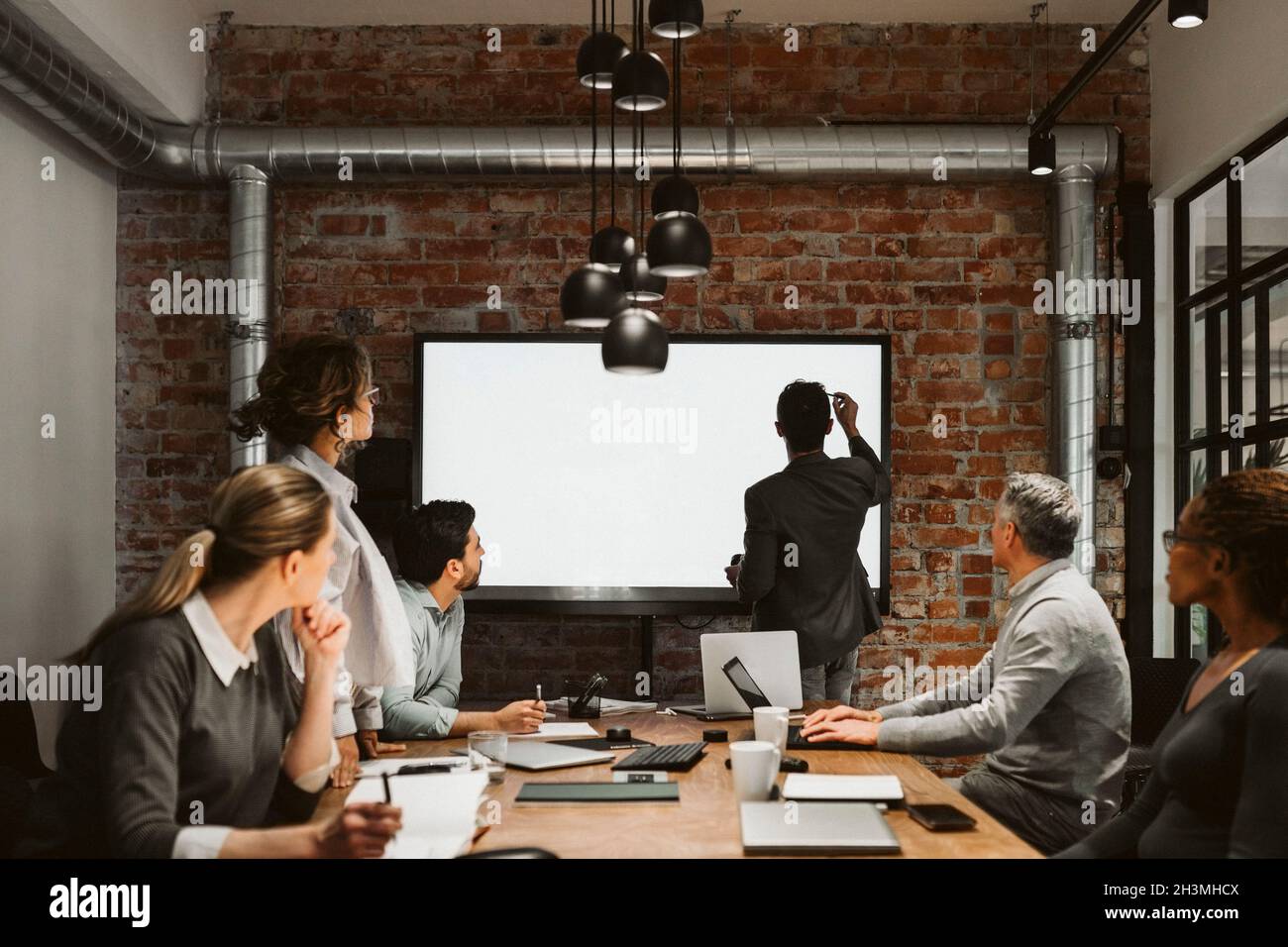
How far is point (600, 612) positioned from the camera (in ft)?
13.3

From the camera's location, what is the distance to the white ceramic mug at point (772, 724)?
7.06 ft

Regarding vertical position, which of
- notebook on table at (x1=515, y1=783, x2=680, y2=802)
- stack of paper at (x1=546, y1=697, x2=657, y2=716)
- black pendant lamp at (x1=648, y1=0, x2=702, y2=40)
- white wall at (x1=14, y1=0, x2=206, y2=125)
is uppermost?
Result: white wall at (x1=14, y1=0, x2=206, y2=125)

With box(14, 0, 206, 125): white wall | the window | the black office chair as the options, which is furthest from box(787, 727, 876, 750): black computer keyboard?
box(14, 0, 206, 125): white wall

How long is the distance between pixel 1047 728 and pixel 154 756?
1759 mm

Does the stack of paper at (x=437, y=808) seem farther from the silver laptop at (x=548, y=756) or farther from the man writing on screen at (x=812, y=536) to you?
the man writing on screen at (x=812, y=536)

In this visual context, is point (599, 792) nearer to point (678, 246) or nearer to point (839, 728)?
point (839, 728)

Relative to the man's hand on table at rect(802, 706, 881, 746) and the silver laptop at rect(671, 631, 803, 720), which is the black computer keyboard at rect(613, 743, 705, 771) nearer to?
the man's hand on table at rect(802, 706, 881, 746)

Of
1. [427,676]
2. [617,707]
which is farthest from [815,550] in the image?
[427,676]

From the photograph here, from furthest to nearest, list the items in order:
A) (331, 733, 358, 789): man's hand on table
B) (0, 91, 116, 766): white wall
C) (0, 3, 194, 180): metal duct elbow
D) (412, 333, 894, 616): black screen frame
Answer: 1. (412, 333, 894, 616): black screen frame
2. (0, 91, 116, 766): white wall
3. (0, 3, 194, 180): metal duct elbow
4. (331, 733, 358, 789): man's hand on table

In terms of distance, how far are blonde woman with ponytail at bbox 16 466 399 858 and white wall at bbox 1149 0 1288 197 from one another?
3.12m

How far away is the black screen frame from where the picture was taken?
13.3 feet

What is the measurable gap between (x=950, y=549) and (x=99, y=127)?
135 inches

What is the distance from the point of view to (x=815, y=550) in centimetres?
337
